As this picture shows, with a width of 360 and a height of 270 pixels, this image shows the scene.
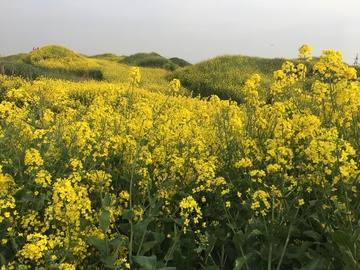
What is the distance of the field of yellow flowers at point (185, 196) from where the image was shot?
1707mm

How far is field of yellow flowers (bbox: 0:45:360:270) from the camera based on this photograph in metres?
1.71

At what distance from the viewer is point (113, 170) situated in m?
2.53

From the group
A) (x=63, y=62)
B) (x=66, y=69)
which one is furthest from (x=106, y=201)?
(x=63, y=62)

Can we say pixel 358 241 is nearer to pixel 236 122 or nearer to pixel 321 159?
pixel 321 159

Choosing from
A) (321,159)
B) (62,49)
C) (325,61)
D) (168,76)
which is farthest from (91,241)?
(62,49)

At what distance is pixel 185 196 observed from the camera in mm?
2266

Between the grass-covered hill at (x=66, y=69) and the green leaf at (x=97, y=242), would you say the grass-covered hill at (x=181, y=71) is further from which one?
the green leaf at (x=97, y=242)

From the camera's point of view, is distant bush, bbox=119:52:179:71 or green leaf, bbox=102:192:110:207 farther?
distant bush, bbox=119:52:179:71

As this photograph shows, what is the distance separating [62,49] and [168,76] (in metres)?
7.78

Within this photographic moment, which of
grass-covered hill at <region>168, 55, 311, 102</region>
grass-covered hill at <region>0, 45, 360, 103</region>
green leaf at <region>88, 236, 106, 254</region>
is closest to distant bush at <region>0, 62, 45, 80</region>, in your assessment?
grass-covered hill at <region>0, 45, 360, 103</region>

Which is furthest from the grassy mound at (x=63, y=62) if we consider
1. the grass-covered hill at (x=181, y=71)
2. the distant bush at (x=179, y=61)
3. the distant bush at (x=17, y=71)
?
the distant bush at (x=179, y=61)

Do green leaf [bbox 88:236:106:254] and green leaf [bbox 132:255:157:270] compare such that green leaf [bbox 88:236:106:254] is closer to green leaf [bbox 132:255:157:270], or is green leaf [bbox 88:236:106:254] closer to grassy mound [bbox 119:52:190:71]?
green leaf [bbox 132:255:157:270]

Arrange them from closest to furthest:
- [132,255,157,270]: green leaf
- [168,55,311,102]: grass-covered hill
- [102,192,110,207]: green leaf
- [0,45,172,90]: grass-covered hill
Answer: [132,255,157,270]: green leaf < [102,192,110,207]: green leaf < [168,55,311,102]: grass-covered hill < [0,45,172,90]: grass-covered hill

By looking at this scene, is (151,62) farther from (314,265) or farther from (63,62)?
(314,265)
